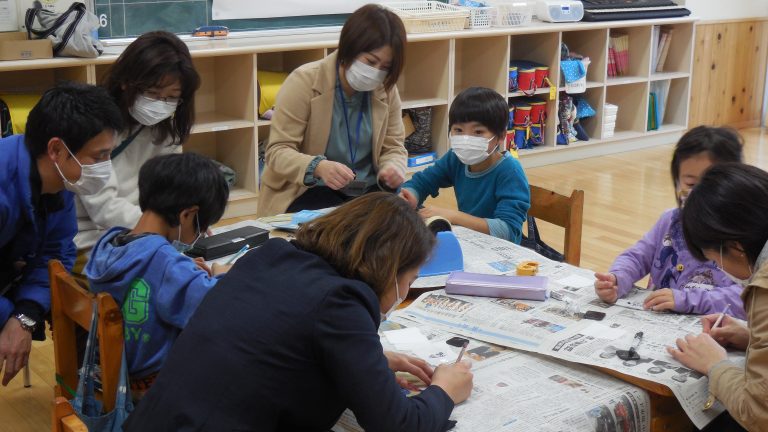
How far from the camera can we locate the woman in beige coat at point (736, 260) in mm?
1661

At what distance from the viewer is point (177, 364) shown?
1.51 metres

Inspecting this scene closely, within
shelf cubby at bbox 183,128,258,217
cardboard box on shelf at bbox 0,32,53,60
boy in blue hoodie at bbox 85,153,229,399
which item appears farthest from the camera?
shelf cubby at bbox 183,128,258,217

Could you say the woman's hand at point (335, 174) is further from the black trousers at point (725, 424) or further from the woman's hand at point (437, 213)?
the black trousers at point (725, 424)

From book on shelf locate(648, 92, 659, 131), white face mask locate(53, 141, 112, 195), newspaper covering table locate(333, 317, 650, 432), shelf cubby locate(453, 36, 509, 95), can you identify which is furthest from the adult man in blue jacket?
book on shelf locate(648, 92, 659, 131)

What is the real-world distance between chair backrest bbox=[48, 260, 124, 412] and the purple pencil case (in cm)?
80

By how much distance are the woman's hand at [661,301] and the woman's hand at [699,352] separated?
0.21m

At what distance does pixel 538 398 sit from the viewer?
5.48ft

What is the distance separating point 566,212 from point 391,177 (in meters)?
0.65

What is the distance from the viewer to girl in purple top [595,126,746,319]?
2176 millimetres

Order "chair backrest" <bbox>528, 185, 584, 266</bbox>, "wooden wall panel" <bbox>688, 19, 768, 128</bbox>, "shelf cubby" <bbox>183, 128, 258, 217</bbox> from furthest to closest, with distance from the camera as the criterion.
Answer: "wooden wall panel" <bbox>688, 19, 768, 128</bbox> → "shelf cubby" <bbox>183, 128, 258, 217</bbox> → "chair backrest" <bbox>528, 185, 584, 266</bbox>

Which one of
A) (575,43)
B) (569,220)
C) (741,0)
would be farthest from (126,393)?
(741,0)

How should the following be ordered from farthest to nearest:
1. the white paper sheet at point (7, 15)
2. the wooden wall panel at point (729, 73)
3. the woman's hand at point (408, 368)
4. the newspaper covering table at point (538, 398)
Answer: the wooden wall panel at point (729, 73), the white paper sheet at point (7, 15), the woman's hand at point (408, 368), the newspaper covering table at point (538, 398)

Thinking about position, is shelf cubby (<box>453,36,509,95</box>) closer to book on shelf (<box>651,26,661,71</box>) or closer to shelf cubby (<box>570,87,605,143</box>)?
shelf cubby (<box>570,87,605,143</box>)

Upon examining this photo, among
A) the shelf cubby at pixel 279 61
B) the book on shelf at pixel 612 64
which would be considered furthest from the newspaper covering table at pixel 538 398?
the book on shelf at pixel 612 64
